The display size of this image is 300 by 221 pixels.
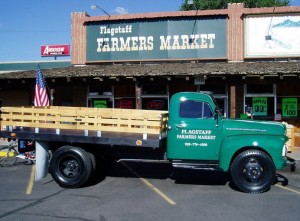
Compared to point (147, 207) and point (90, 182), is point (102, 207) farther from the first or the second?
point (90, 182)

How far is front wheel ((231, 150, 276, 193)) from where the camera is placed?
24.6ft

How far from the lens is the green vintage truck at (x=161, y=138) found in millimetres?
7570

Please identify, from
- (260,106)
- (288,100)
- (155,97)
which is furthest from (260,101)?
(155,97)

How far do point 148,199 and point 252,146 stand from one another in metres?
2.53

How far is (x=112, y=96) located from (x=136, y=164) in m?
6.51

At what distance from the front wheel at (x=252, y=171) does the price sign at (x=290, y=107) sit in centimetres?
843

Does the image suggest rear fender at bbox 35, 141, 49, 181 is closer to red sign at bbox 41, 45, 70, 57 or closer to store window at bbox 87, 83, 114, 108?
store window at bbox 87, 83, 114, 108

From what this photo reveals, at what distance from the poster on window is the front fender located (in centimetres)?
798

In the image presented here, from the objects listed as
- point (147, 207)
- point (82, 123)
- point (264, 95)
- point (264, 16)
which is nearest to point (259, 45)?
point (264, 16)

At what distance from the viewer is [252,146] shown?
758cm

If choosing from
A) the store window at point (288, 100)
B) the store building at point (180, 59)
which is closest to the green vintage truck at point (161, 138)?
the store building at point (180, 59)

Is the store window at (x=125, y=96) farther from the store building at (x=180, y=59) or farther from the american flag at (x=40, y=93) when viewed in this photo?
the american flag at (x=40, y=93)

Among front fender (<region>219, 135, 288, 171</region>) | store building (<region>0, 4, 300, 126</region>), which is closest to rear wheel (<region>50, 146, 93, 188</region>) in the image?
front fender (<region>219, 135, 288, 171</region>)

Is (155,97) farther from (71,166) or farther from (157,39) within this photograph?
(71,166)
